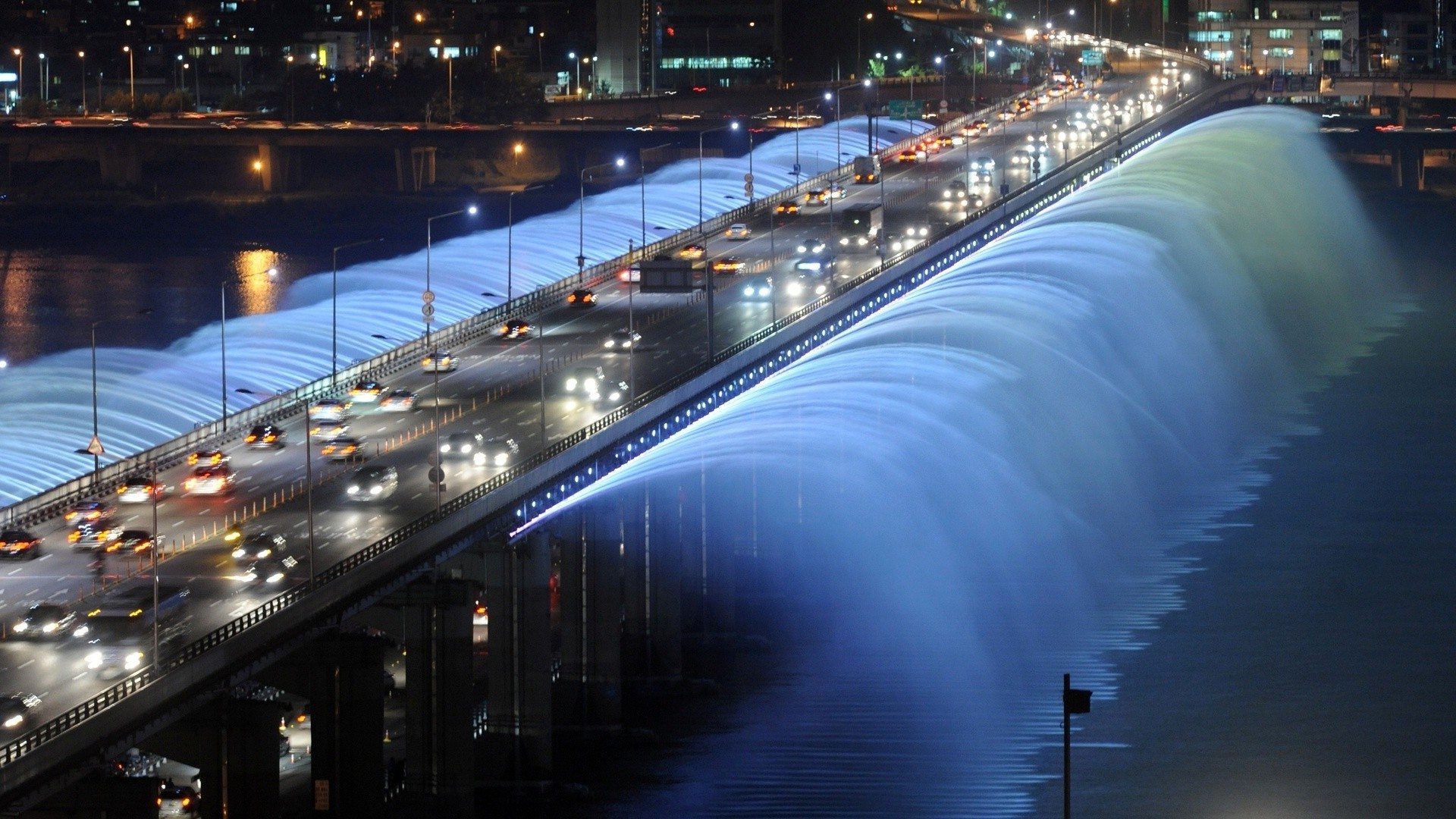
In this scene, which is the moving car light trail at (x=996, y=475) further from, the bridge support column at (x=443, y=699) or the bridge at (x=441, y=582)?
the bridge support column at (x=443, y=699)

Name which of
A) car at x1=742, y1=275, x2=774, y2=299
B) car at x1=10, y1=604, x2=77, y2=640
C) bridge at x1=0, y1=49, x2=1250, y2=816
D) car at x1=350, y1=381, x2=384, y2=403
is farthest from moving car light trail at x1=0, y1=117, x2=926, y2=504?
car at x1=10, y1=604, x2=77, y2=640

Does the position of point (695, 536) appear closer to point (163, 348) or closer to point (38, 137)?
point (163, 348)

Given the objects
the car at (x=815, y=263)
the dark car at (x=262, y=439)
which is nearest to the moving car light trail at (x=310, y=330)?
the dark car at (x=262, y=439)

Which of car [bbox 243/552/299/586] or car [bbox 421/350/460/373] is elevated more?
car [bbox 421/350/460/373]

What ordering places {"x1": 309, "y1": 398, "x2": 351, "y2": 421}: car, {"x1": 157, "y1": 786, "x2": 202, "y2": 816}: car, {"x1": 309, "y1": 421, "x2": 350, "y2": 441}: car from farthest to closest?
{"x1": 309, "y1": 398, "x2": 351, "y2": 421}: car < {"x1": 309, "y1": 421, "x2": 350, "y2": 441}: car < {"x1": 157, "y1": 786, "x2": 202, "y2": 816}: car

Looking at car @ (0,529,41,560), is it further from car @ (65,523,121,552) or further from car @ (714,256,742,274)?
car @ (714,256,742,274)

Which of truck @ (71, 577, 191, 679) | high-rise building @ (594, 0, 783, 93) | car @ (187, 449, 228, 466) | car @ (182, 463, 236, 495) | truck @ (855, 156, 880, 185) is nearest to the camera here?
truck @ (71, 577, 191, 679)

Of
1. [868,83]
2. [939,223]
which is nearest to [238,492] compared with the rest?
[939,223]
